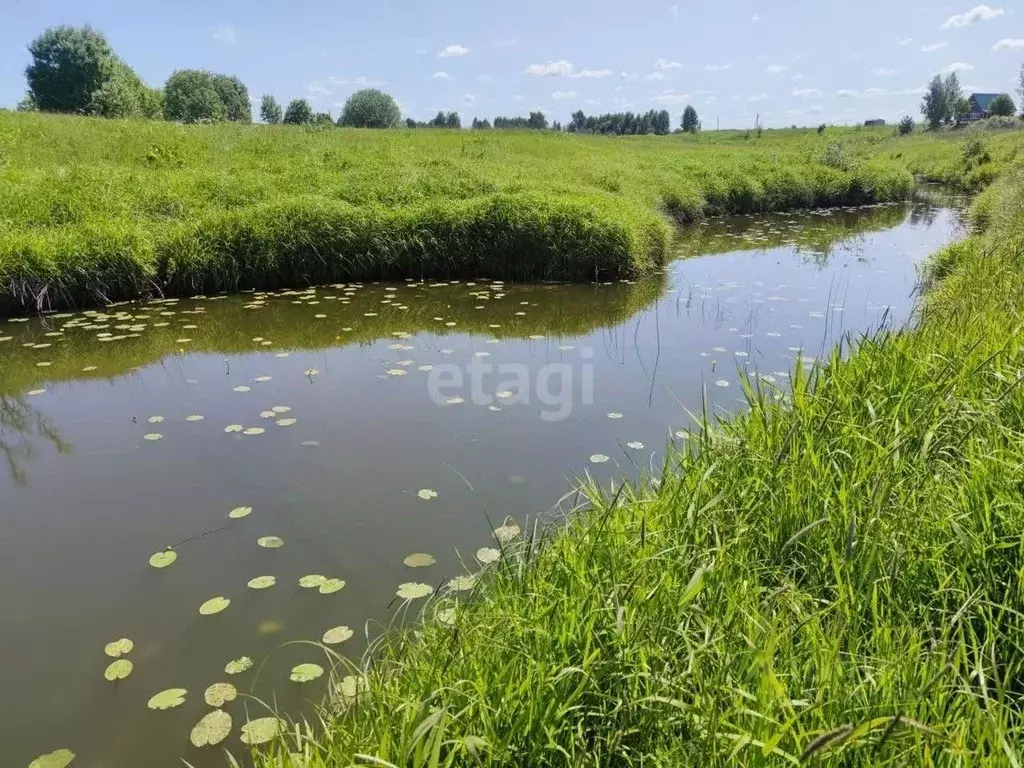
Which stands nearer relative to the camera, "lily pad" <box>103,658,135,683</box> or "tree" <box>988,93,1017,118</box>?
"lily pad" <box>103,658,135,683</box>

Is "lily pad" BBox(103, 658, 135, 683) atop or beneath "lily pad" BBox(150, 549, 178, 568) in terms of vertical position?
beneath

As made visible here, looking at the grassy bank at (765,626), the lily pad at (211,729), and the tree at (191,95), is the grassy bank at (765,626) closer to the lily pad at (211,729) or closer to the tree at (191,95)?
the lily pad at (211,729)

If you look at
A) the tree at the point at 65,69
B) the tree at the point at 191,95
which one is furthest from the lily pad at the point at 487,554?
the tree at the point at 65,69

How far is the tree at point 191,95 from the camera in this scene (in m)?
46.3

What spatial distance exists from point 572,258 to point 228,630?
7915 mm

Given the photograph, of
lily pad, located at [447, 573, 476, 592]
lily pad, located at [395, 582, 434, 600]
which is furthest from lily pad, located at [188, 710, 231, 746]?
lily pad, located at [447, 573, 476, 592]

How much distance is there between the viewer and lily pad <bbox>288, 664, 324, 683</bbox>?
271 cm

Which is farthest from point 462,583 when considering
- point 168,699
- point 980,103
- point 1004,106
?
point 980,103

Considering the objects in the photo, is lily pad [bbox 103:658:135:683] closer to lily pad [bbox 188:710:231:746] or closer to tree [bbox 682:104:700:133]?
lily pad [bbox 188:710:231:746]

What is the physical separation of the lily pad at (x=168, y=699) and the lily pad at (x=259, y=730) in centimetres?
33

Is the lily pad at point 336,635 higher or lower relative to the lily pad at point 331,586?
lower

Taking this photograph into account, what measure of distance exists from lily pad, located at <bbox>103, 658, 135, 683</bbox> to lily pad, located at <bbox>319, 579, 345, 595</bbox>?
0.84 meters

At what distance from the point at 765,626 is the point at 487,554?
5.61ft

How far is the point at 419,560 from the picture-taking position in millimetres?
3438
